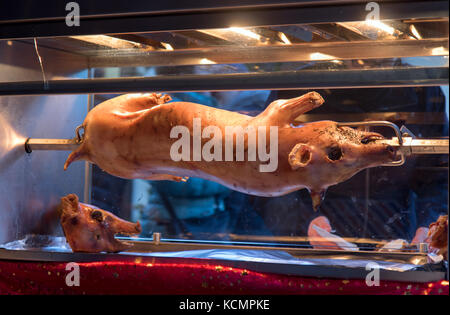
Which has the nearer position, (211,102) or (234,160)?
(234,160)

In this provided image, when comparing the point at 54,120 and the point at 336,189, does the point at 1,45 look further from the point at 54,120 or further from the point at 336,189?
the point at 336,189

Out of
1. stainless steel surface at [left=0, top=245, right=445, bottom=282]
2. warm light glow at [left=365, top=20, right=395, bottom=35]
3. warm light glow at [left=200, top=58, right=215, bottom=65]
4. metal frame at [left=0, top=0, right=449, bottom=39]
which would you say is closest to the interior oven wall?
metal frame at [left=0, top=0, right=449, bottom=39]

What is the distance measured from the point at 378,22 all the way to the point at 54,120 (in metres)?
1.69

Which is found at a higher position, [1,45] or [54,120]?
[1,45]

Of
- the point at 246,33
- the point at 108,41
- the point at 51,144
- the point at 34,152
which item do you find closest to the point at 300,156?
the point at 246,33

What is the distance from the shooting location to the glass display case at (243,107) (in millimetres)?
1871

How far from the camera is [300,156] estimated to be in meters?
1.91

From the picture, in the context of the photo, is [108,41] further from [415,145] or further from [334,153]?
[415,145]

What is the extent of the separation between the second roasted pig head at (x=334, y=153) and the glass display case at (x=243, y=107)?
0.07 m

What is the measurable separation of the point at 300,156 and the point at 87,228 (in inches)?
42.1

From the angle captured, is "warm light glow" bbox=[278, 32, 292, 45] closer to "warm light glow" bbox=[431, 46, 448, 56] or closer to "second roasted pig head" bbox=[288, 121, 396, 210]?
"second roasted pig head" bbox=[288, 121, 396, 210]

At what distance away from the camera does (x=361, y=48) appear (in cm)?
204
